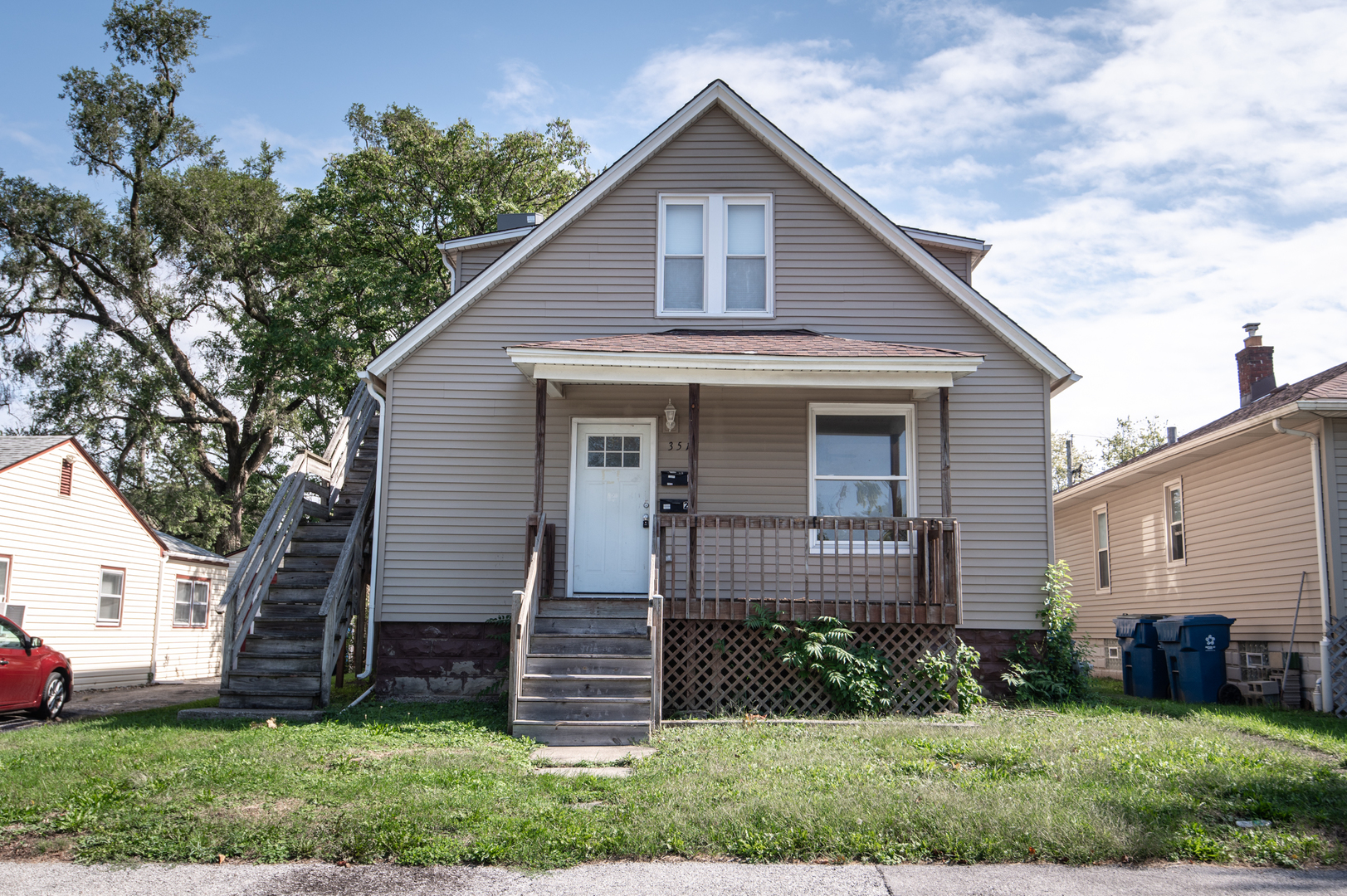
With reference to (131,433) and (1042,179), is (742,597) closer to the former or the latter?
(1042,179)

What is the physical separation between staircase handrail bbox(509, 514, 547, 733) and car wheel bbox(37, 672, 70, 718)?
661 centimetres

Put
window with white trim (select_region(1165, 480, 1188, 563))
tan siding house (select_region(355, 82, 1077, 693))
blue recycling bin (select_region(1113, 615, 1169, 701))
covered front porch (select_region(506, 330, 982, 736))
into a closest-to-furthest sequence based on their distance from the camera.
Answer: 1. covered front porch (select_region(506, 330, 982, 736))
2. tan siding house (select_region(355, 82, 1077, 693))
3. blue recycling bin (select_region(1113, 615, 1169, 701))
4. window with white trim (select_region(1165, 480, 1188, 563))

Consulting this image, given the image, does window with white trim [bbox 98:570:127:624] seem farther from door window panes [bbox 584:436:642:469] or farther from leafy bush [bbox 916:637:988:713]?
leafy bush [bbox 916:637:988:713]

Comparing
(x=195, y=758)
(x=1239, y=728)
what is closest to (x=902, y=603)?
(x=1239, y=728)

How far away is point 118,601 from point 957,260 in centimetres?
1695

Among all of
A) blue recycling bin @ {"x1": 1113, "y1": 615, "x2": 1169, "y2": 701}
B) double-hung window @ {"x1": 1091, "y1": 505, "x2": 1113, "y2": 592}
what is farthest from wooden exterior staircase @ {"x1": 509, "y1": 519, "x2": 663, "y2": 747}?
double-hung window @ {"x1": 1091, "y1": 505, "x2": 1113, "y2": 592}

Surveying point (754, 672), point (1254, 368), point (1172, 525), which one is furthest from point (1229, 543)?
point (754, 672)

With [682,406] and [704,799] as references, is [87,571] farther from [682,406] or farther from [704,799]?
[704,799]

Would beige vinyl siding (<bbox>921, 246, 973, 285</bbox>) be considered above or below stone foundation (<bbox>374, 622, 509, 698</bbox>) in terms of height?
above

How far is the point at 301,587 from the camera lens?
1184 centimetres

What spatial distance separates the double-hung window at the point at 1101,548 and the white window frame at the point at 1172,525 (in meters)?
2.75

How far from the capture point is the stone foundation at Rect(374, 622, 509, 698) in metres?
11.7

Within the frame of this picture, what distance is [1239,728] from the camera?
9.66m

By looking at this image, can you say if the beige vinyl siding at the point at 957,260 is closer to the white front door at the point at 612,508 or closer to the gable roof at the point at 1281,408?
the gable roof at the point at 1281,408
